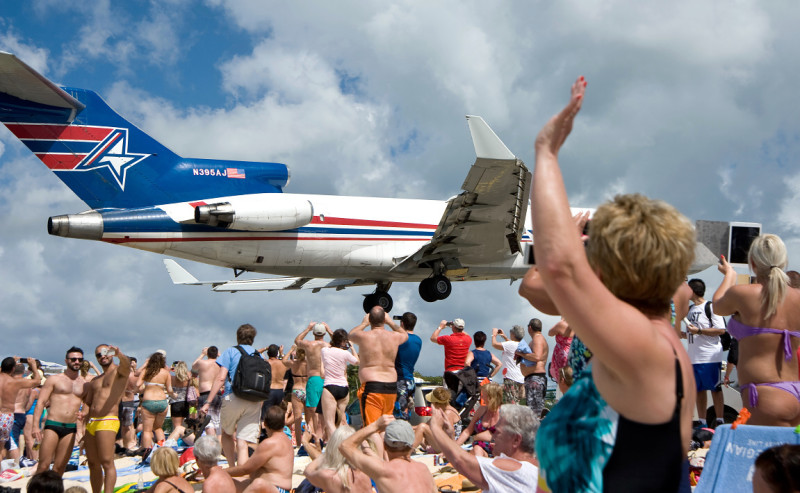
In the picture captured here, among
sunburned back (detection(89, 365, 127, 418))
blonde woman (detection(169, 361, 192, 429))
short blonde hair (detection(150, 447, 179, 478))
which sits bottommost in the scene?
blonde woman (detection(169, 361, 192, 429))

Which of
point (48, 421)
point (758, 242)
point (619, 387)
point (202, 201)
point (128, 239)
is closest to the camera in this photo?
point (619, 387)

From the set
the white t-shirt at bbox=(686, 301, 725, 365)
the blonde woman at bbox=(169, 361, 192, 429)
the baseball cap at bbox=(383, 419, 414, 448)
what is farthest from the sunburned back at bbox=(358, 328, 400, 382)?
the blonde woman at bbox=(169, 361, 192, 429)

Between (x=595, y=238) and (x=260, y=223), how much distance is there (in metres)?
16.1

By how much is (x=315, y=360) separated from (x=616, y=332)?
32.9ft

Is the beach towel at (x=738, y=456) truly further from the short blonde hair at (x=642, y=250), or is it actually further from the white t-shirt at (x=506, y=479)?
the short blonde hair at (x=642, y=250)

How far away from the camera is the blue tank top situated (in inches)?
494

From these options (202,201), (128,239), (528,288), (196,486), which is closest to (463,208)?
(202,201)

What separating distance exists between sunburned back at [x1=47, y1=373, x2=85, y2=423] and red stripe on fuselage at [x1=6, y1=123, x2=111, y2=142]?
8.85 m

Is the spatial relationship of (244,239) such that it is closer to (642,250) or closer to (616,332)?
(642,250)

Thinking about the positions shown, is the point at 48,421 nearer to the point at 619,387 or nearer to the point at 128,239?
the point at 128,239

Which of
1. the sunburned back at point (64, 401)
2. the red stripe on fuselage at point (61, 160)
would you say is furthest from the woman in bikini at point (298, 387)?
the red stripe on fuselage at point (61, 160)

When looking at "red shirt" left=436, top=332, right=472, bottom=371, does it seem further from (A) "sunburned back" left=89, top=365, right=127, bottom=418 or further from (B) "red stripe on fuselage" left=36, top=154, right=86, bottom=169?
(B) "red stripe on fuselage" left=36, top=154, right=86, bottom=169

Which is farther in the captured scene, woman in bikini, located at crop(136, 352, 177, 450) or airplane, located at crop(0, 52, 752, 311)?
airplane, located at crop(0, 52, 752, 311)

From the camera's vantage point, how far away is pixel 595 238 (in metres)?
2.20
